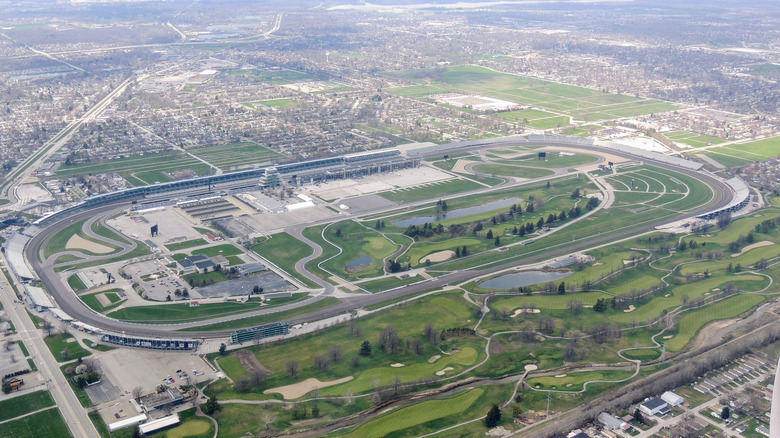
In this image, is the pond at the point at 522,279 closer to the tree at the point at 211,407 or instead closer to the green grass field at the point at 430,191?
the green grass field at the point at 430,191

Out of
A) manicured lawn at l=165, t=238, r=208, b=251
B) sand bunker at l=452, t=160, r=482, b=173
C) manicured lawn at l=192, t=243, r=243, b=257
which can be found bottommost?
manicured lawn at l=192, t=243, r=243, b=257

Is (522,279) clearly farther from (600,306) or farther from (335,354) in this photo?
(335,354)

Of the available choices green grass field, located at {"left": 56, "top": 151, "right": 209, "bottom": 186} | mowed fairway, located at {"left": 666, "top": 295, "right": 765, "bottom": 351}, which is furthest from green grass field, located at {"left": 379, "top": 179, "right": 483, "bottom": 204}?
mowed fairway, located at {"left": 666, "top": 295, "right": 765, "bottom": 351}

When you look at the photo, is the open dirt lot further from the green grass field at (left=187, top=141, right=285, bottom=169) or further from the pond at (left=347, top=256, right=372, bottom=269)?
the green grass field at (left=187, top=141, right=285, bottom=169)

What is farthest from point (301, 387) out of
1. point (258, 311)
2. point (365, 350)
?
point (258, 311)

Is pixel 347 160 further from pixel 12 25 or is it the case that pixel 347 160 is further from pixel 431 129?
pixel 12 25

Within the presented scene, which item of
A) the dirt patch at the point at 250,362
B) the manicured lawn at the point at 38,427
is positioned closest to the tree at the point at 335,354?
the dirt patch at the point at 250,362

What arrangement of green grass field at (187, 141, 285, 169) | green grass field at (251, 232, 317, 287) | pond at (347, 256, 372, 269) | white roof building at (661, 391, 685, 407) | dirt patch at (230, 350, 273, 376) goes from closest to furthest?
white roof building at (661, 391, 685, 407), dirt patch at (230, 350, 273, 376), green grass field at (251, 232, 317, 287), pond at (347, 256, 372, 269), green grass field at (187, 141, 285, 169)
